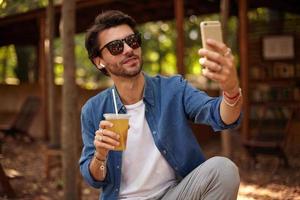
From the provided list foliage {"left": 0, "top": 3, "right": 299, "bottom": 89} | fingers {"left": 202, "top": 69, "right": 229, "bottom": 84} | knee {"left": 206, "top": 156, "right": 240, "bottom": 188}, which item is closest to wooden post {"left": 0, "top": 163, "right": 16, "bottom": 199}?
knee {"left": 206, "top": 156, "right": 240, "bottom": 188}

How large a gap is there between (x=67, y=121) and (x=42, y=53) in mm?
8044

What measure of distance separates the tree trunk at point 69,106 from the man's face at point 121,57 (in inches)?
100

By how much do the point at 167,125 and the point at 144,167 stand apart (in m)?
0.26

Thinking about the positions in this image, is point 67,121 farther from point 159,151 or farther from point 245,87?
point 245,87

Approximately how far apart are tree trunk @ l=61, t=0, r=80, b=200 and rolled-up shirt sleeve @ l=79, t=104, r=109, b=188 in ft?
8.30

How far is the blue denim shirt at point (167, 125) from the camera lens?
308cm

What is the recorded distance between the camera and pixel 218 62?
90.0 inches

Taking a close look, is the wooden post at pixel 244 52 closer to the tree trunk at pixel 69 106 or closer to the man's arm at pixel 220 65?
the tree trunk at pixel 69 106

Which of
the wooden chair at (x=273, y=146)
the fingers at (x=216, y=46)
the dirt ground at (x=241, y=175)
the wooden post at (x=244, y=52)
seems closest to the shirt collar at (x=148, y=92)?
the fingers at (x=216, y=46)

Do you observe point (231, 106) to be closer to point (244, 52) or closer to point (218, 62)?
point (218, 62)

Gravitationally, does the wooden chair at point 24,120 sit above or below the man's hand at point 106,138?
below

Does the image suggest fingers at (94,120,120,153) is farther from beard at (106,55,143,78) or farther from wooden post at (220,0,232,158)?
wooden post at (220,0,232,158)

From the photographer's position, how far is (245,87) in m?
10.5

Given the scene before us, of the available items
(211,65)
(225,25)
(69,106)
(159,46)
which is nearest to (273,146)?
(225,25)
